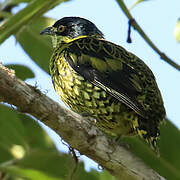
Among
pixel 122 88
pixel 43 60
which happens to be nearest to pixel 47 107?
pixel 122 88

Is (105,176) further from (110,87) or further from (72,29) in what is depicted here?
(72,29)

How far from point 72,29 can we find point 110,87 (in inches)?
53.9

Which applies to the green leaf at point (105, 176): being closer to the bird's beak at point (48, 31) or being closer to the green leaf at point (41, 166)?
the green leaf at point (41, 166)

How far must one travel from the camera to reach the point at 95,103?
3998mm

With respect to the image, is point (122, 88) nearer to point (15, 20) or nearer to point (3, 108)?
point (3, 108)

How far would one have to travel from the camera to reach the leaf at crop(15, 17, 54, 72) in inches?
158

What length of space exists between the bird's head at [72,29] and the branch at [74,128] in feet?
6.56

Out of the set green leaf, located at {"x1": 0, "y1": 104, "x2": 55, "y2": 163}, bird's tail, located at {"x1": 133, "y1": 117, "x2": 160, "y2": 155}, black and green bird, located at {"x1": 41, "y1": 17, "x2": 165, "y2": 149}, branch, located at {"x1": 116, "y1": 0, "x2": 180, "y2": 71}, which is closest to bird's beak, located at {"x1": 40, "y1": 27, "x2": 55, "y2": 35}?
black and green bird, located at {"x1": 41, "y1": 17, "x2": 165, "y2": 149}

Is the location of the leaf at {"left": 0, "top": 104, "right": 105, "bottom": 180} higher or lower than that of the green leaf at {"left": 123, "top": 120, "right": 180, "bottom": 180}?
higher

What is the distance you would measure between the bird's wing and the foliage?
1.04ft

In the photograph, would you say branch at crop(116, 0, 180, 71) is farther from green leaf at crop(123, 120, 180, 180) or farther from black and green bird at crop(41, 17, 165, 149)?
green leaf at crop(123, 120, 180, 180)

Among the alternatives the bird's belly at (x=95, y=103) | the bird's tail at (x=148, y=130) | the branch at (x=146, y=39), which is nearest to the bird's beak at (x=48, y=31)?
the bird's belly at (x=95, y=103)

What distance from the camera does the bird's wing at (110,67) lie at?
3887 millimetres

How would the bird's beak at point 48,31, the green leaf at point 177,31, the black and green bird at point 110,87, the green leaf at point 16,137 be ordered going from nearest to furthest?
the green leaf at point 177,31
the green leaf at point 16,137
the black and green bird at point 110,87
the bird's beak at point 48,31
